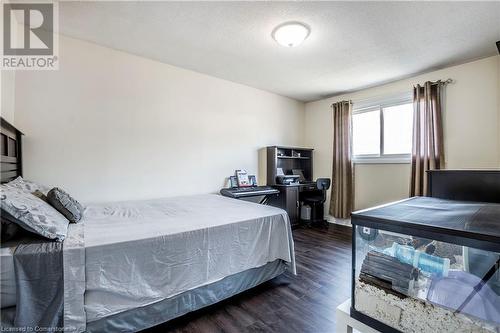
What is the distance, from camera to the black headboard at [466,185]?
1.97 metres

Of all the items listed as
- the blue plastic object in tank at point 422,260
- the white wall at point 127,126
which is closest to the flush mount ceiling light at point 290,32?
the white wall at point 127,126

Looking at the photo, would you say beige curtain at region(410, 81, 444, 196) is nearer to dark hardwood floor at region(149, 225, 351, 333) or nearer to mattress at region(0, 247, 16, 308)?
dark hardwood floor at region(149, 225, 351, 333)

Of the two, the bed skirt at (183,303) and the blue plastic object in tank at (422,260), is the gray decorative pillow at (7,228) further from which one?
the blue plastic object in tank at (422,260)

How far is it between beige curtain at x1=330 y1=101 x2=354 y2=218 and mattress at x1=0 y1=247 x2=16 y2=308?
4290mm

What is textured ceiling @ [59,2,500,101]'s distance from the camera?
6.58ft

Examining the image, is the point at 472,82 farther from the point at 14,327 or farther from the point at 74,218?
the point at 14,327

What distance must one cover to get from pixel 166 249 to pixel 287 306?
1105 millimetres

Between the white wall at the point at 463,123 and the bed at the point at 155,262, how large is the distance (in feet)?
8.38

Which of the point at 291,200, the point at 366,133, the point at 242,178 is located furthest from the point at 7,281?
the point at 366,133

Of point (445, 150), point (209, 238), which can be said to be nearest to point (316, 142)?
point (445, 150)

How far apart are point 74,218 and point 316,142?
436 centimetres

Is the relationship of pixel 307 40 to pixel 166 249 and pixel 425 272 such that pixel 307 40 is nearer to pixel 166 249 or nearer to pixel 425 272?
pixel 425 272

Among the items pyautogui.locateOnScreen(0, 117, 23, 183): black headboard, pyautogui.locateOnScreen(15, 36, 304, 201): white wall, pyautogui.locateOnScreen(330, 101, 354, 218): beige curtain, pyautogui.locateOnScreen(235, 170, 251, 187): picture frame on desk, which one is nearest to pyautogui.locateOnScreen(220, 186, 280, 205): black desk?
pyautogui.locateOnScreen(235, 170, 251, 187): picture frame on desk

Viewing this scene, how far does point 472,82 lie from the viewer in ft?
9.72
